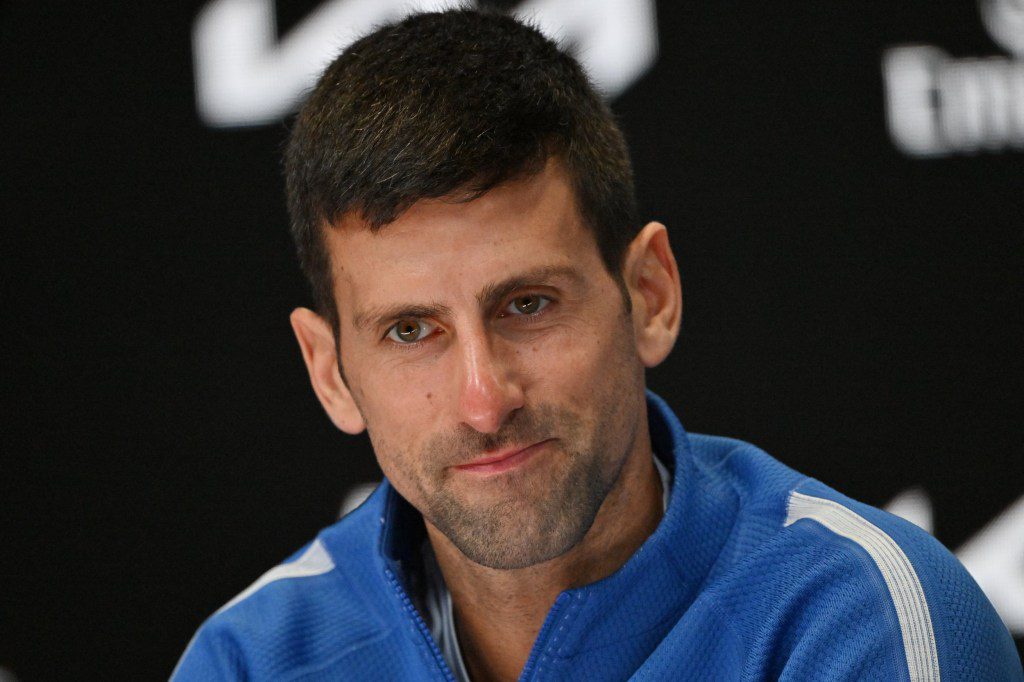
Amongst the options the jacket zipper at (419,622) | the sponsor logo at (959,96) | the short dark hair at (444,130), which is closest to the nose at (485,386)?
the short dark hair at (444,130)

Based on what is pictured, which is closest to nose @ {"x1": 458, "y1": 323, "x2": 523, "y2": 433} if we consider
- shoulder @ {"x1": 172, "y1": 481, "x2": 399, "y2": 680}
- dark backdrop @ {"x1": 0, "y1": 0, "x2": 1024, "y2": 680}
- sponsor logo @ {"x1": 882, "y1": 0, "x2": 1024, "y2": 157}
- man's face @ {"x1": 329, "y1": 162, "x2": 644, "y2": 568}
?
man's face @ {"x1": 329, "y1": 162, "x2": 644, "y2": 568}

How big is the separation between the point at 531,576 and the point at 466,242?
16.4 inches

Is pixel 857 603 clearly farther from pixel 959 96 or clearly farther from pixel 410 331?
pixel 959 96

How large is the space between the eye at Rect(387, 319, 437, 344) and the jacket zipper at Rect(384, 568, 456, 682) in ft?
0.96

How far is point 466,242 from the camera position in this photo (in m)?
1.26

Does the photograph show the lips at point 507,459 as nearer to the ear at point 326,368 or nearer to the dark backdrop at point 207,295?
the ear at point 326,368

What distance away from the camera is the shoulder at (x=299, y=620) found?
1453 millimetres

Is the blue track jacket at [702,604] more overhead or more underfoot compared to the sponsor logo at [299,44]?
more underfoot

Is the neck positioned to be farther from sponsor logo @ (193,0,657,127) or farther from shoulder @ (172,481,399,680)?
sponsor logo @ (193,0,657,127)

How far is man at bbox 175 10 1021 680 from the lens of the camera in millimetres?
1230

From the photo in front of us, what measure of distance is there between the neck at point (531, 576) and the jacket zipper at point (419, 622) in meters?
0.08

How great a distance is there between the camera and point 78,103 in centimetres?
218

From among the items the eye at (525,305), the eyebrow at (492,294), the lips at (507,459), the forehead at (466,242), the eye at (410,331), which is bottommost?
the lips at (507,459)

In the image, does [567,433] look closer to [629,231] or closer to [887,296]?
[629,231]
